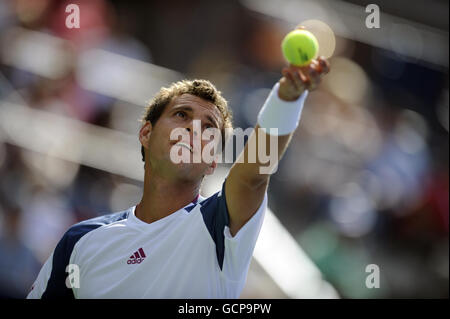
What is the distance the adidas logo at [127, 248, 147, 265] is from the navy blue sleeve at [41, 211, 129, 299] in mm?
404

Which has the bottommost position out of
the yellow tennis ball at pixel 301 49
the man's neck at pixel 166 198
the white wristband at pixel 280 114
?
the man's neck at pixel 166 198

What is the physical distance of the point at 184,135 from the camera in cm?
303

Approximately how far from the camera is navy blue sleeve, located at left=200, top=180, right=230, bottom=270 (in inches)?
102

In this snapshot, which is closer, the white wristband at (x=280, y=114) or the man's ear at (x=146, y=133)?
the white wristband at (x=280, y=114)

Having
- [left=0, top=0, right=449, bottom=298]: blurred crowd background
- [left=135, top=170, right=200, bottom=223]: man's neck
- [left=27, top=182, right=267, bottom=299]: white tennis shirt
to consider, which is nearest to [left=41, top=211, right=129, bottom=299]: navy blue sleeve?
[left=27, top=182, right=267, bottom=299]: white tennis shirt

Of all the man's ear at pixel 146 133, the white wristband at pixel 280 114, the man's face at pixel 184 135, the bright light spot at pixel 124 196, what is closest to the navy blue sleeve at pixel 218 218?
the man's face at pixel 184 135

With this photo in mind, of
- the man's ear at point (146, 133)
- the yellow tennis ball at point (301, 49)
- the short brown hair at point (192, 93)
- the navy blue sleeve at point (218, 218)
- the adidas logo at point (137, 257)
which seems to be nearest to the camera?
the yellow tennis ball at point (301, 49)

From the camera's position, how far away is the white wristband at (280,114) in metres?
2.35

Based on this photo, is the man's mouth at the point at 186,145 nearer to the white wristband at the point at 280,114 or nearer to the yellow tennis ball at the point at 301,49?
the white wristband at the point at 280,114

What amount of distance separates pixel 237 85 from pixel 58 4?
2276 millimetres
